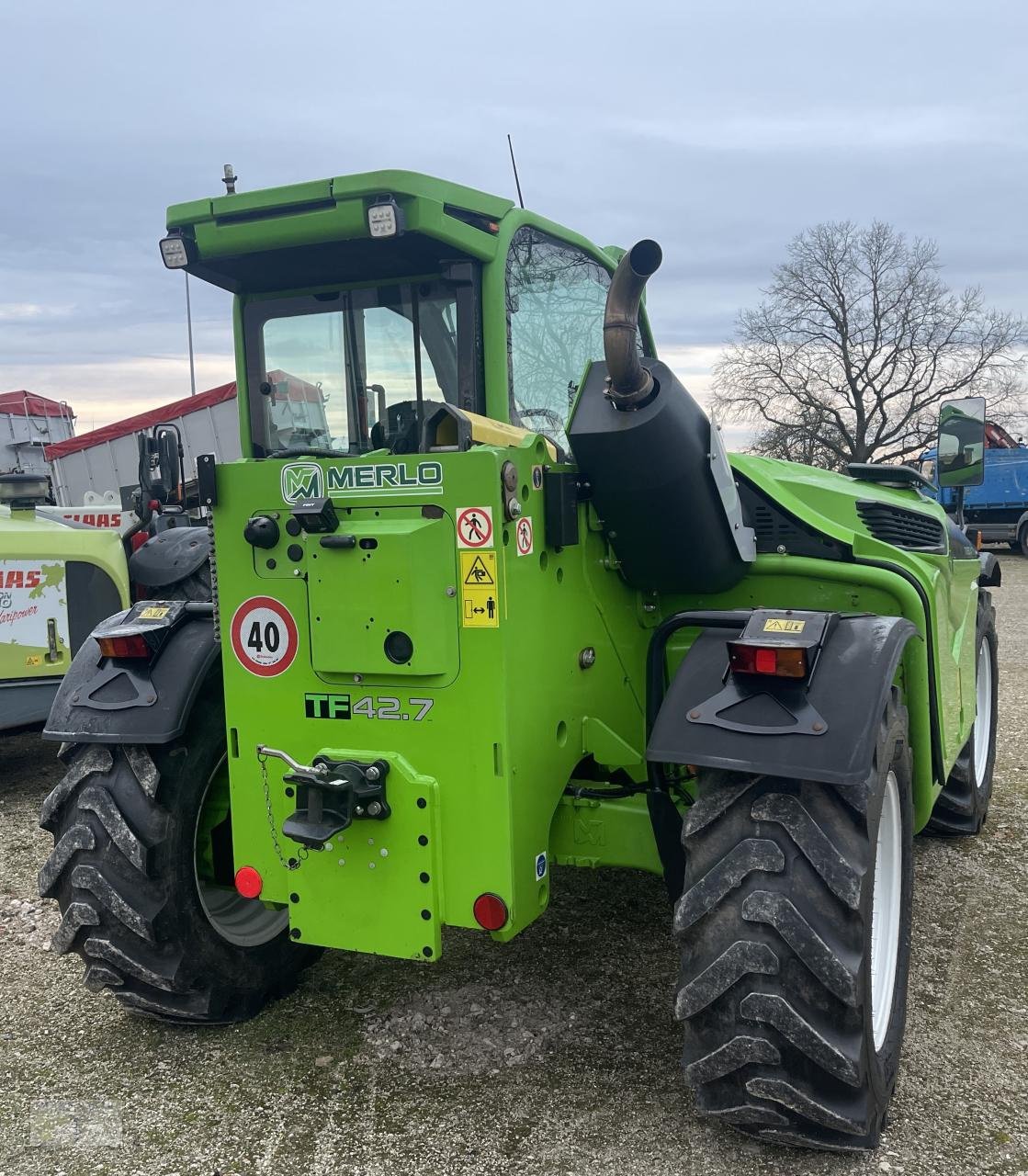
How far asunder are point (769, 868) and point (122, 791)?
1.95m

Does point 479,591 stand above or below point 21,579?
above

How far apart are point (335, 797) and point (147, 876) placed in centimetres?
77

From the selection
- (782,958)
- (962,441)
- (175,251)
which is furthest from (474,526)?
(962,441)

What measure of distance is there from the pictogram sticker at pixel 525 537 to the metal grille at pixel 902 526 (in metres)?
1.80

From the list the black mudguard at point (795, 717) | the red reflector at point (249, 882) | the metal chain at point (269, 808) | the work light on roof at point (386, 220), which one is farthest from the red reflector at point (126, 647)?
the black mudguard at point (795, 717)

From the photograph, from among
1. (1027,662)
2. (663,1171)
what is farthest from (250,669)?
(1027,662)

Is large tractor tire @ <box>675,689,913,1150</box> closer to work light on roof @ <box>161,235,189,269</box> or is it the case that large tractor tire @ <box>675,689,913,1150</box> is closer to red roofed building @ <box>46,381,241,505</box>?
work light on roof @ <box>161,235,189,269</box>

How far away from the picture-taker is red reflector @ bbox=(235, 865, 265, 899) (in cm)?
312

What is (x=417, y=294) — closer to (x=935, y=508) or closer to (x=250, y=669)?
(x=250, y=669)

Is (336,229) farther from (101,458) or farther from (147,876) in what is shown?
(101,458)

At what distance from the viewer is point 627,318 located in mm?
2734

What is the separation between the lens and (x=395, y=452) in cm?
355

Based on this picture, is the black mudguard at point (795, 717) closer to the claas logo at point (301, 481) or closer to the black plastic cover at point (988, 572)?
the claas logo at point (301, 481)

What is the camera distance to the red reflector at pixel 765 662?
2.61m
